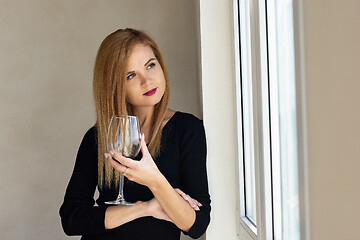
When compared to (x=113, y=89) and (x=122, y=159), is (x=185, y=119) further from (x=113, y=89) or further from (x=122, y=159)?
(x=122, y=159)

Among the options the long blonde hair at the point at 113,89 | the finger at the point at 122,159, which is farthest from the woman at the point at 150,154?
the finger at the point at 122,159

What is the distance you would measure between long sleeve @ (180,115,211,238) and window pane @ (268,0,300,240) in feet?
1.85

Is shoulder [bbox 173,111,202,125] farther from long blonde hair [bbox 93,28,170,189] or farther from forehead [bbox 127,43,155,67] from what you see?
forehead [bbox 127,43,155,67]

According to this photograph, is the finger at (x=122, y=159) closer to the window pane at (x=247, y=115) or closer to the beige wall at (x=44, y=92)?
the window pane at (x=247, y=115)

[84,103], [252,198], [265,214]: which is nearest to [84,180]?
[252,198]


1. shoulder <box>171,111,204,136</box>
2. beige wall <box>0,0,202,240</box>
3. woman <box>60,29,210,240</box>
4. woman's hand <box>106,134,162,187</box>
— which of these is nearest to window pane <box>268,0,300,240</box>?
woman's hand <box>106,134,162,187</box>

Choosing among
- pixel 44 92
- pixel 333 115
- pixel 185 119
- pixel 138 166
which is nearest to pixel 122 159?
pixel 138 166

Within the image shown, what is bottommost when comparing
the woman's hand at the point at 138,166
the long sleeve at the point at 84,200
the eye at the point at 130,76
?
the long sleeve at the point at 84,200

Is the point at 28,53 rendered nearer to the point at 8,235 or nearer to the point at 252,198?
the point at 8,235

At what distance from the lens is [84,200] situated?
1.93 meters

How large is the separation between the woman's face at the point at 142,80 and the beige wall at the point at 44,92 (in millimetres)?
1308

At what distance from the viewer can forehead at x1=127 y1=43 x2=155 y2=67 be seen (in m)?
1.82

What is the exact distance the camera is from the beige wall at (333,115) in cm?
51

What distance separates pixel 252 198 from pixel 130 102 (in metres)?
0.60
